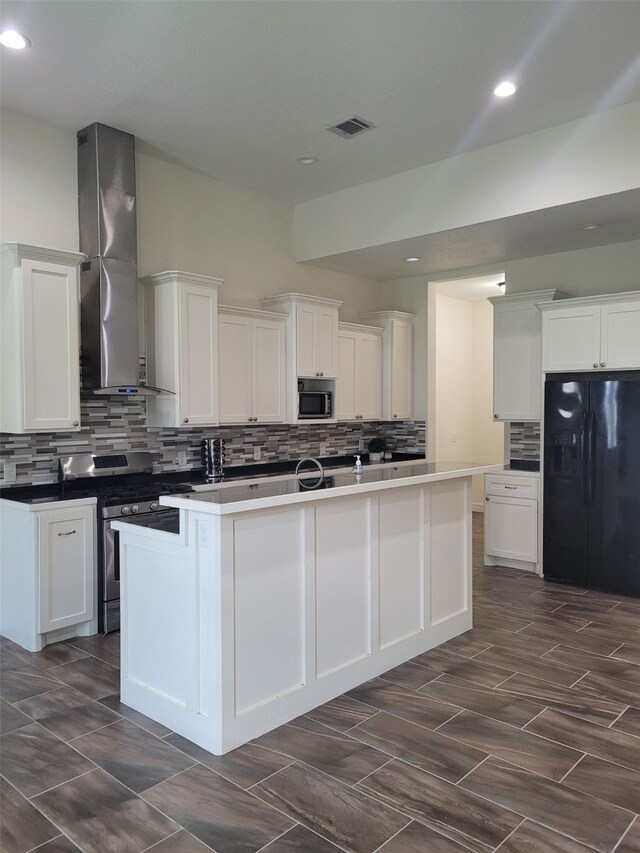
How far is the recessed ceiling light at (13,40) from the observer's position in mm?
3315

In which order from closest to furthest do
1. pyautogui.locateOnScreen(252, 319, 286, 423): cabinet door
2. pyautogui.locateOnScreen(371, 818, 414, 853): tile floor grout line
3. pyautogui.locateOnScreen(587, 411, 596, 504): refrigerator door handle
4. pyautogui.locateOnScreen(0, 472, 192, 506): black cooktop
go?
1. pyautogui.locateOnScreen(371, 818, 414, 853): tile floor grout line
2. pyautogui.locateOnScreen(0, 472, 192, 506): black cooktop
3. pyautogui.locateOnScreen(587, 411, 596, 504): refrigerator door handle
4. pyautogui.locateOnScreen(252, 319, 286, 423): cabinet door

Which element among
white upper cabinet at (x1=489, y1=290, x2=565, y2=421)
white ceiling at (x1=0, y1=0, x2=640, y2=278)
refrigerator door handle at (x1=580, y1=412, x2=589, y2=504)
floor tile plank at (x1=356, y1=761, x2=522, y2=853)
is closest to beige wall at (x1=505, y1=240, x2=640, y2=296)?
white upper cabinet at (x1=489, y1=290, x2=565, y2=421)

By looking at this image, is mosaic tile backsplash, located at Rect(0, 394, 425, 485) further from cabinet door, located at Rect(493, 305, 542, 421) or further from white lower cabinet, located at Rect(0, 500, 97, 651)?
cabinet door, located at Rect(493, 305, 542, 421)

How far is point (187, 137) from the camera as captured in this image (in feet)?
15.1

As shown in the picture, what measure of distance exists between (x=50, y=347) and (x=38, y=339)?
0.30 ft

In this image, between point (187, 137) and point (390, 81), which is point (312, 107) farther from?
point (187, 137)

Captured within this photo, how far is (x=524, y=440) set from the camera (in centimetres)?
622

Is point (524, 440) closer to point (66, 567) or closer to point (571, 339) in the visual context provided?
point (571, 339)

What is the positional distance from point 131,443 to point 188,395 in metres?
0.58

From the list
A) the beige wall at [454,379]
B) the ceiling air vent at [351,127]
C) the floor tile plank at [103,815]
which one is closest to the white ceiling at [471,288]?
the beige wall at [454,379]

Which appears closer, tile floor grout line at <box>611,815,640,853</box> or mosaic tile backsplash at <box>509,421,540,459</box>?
tile floor grout line at <box>611,815,640,853</box>

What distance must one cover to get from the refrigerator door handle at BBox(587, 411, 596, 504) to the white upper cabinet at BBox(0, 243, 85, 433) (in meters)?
3.92

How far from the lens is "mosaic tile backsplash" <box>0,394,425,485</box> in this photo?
432 centimetres

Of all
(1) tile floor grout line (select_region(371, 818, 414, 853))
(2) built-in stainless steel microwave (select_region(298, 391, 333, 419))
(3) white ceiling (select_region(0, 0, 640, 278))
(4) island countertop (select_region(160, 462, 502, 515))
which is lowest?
(1) tile floor grout line (select_region(371, 818, 414, 853))
